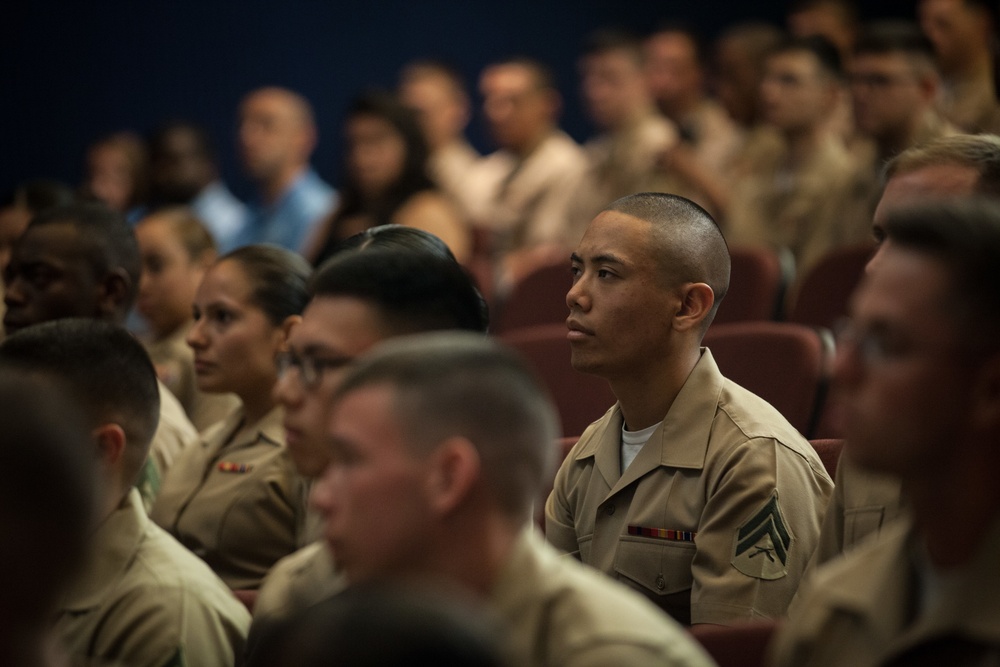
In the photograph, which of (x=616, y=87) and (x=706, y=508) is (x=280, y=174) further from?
(x=706, y=508)

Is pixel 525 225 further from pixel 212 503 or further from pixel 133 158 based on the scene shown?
pixel 212 503

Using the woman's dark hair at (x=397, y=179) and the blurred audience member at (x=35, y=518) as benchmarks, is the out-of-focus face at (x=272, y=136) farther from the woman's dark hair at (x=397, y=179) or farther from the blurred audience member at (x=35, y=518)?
the blurred audience member at (x=35, y=518)

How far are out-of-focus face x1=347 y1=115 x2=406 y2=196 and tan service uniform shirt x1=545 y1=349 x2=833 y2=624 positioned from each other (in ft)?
9.54

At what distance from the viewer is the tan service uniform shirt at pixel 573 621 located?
126 cm

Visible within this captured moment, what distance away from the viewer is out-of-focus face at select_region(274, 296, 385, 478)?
184cm

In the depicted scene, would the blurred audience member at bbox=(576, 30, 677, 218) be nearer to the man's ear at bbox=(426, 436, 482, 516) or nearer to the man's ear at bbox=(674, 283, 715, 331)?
the man's ear at bbox=(674, 283, 715, 331)

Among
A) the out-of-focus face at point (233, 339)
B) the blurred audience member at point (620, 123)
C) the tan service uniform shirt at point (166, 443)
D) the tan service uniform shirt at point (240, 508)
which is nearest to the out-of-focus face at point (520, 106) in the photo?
the blurred audience member at point (620, 123)

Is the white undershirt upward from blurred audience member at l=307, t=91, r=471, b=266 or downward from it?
upward

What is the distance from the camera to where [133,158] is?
6.89 meters

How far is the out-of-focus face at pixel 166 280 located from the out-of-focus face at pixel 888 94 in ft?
7.72

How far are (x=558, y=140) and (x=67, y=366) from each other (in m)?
4.95

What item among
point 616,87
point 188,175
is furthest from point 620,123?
point 188,175

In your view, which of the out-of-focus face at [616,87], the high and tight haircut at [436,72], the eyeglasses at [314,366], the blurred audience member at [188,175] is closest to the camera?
the eyeglasses at [314,366]

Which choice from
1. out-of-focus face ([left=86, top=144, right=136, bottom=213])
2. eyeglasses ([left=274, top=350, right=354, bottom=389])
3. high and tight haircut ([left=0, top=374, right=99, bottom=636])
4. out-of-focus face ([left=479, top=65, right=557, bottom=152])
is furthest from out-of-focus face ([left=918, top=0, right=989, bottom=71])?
high and tight haircut ([left=0, top=374, right=99, bottom=636])
